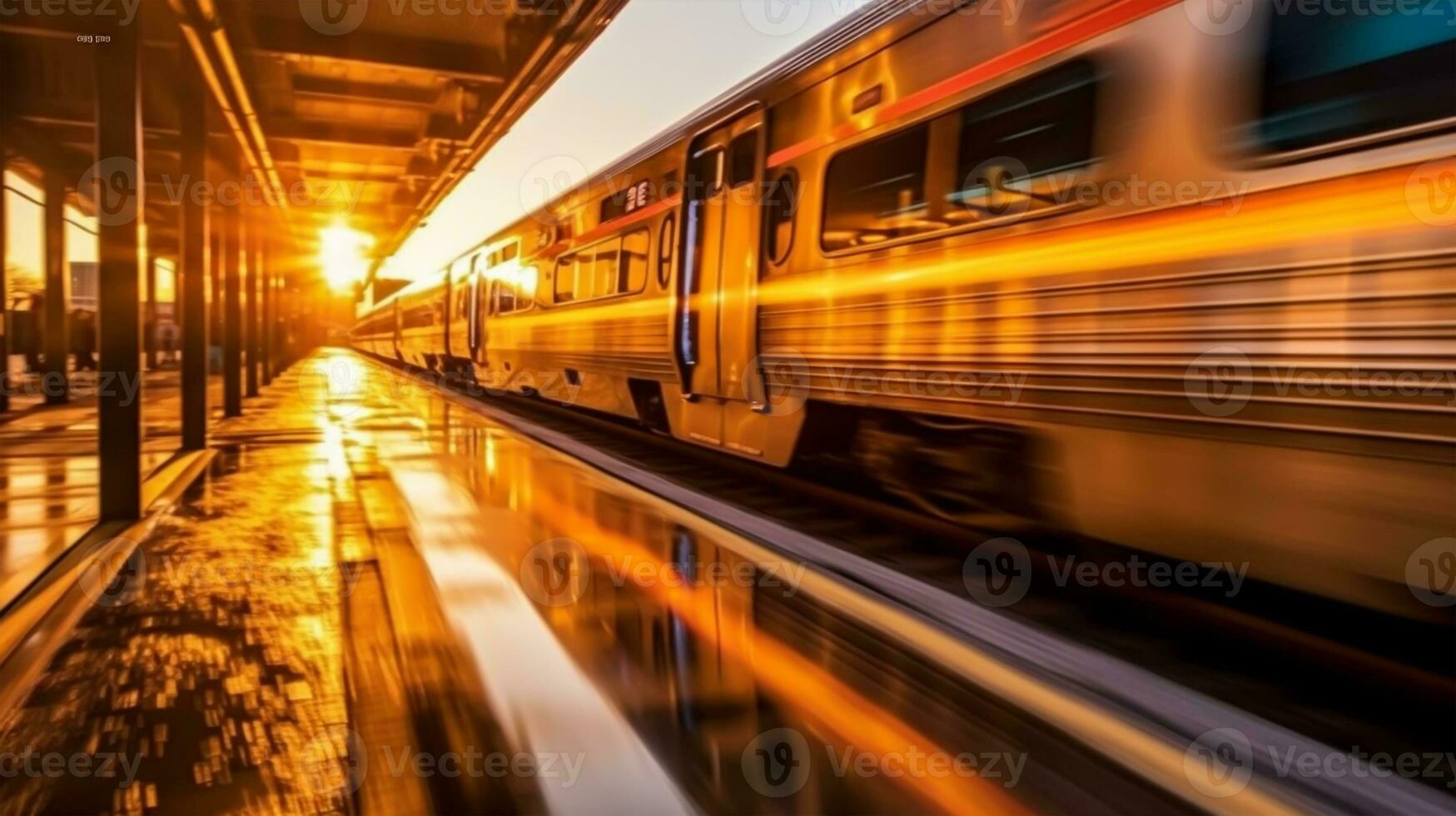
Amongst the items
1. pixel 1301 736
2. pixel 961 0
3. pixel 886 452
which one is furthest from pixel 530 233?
pixel 1301 736

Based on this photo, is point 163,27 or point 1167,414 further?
point 163,27

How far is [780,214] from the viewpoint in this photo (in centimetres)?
676

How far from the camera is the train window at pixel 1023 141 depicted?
4324 millimetres

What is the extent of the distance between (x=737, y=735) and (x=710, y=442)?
503cm

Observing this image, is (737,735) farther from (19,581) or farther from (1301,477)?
(19,581)

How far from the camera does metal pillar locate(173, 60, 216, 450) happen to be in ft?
30.3

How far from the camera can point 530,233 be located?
13766 mm

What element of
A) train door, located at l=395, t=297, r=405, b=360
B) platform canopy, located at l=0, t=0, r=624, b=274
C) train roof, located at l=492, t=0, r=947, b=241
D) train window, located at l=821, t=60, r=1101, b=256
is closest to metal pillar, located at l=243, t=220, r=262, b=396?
platform canopy, located at l=0, t=0, r=624, b=274

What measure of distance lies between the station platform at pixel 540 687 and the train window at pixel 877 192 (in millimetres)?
1851

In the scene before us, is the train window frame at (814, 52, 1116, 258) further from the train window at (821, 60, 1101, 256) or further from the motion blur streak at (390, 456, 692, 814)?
the motion blur streak at (390, 456, 692, 814)

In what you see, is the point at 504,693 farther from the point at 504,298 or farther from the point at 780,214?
the point at 504,298

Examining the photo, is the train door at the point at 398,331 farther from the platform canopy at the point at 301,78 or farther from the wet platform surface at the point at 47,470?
the platform canopy at the point at 301,78

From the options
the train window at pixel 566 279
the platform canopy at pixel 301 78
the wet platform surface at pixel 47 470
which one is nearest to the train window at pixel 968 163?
the platform canopy at pixel 301 78

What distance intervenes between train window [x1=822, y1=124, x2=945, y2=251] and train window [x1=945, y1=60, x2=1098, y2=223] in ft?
1.02
